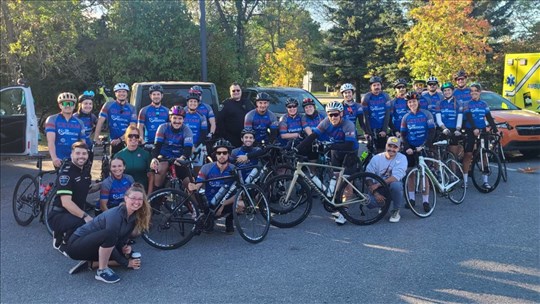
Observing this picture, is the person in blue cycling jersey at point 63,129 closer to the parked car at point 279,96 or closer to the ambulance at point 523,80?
the parked car at point 279,96

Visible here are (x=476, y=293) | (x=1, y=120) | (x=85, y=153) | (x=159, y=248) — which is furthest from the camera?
(x=1, y=120)

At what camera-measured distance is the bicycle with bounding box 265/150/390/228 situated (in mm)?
6406

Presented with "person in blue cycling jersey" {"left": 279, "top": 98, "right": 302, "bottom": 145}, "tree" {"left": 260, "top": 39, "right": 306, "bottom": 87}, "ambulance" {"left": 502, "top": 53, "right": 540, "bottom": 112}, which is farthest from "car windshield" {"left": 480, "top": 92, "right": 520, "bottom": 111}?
"tree" {"left": 260, "top": 39, "right": 306, "bottom": 87}

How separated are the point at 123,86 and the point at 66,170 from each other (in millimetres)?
2511

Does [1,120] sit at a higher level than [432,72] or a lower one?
lower

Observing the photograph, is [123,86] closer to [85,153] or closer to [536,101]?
[85,153]

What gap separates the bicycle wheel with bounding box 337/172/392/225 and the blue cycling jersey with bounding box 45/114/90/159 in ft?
12.4

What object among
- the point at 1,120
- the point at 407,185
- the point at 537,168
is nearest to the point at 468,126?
the point at 407,185

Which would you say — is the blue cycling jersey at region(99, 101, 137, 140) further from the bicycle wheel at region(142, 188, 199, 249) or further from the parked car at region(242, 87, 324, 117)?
the parked car at region(242, 87, 324, 117)

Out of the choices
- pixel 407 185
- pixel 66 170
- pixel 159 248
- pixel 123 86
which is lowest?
pixel 159 248

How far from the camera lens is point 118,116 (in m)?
7.26

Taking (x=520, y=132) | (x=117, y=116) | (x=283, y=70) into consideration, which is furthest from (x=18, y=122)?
(x=283, y=70)

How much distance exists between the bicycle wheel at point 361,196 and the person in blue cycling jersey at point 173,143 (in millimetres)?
2234

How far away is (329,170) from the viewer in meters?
6.58
